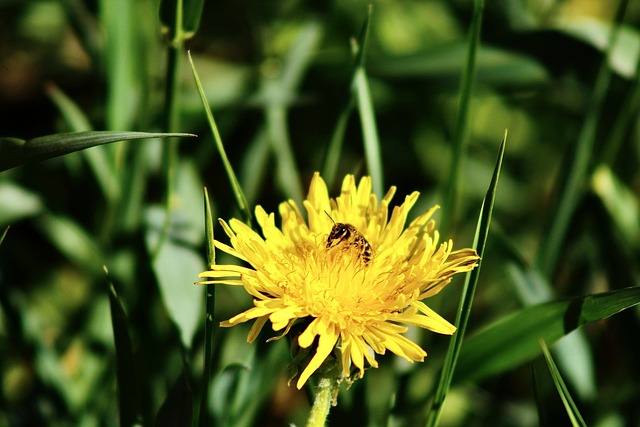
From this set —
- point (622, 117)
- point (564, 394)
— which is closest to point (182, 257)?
point (564, 394)

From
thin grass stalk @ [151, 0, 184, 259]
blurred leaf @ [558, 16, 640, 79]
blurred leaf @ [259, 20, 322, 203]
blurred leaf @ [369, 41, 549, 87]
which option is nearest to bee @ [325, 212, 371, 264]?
thin grass stalk @ [151, 0, 184, 259]

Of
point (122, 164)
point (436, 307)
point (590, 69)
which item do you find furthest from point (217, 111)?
point (590, 69)

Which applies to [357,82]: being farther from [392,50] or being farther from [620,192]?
[392,50]

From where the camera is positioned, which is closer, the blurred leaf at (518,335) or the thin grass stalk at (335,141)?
the blurred leaf at (518,335)

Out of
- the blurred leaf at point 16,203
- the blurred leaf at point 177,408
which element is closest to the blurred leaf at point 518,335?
the blurred leaf at point 177,408

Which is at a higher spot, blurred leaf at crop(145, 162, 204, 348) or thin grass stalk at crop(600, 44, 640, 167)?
thin grass stalk at crop(600, 44, 640, 167)

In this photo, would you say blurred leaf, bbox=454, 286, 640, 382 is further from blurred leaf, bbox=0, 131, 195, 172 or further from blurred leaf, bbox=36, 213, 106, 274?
blurred leaf, bbox=36, 213, 106, 274

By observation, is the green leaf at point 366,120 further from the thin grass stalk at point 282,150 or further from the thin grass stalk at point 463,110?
the thin grass stalk at point 282,150
